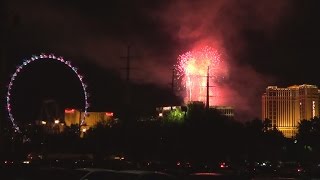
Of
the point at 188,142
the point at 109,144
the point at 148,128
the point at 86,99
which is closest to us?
the point at 188,142

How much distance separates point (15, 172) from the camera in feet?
65.7

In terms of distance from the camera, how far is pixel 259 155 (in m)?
78.0

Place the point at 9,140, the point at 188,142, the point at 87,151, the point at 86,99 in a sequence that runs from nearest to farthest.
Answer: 1. the point at 188,142
2. the point at 87,151
3. the point at 9,140
4. the point at 86,99

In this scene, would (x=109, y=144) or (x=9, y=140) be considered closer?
(x=109, y=144)

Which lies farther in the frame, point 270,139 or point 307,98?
point 307,98

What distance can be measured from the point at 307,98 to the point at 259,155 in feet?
384

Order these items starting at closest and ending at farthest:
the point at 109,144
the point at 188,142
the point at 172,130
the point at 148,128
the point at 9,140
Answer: the point at 188,142, the point at 172,130, the point at 148,128, the point at 109,144, the point at 9,140

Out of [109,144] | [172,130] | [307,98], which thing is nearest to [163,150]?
[172,130]

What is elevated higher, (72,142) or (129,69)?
(129,69)

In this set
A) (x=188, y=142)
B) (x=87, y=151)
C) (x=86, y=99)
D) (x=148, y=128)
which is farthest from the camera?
(x=86, y=99)

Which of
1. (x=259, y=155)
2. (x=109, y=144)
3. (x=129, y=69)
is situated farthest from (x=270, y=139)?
(x=129, y=69)

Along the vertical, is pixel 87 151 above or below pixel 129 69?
below

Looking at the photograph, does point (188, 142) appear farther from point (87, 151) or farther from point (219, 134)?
point (87, 151)

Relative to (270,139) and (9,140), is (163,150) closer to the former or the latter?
(9,140)
